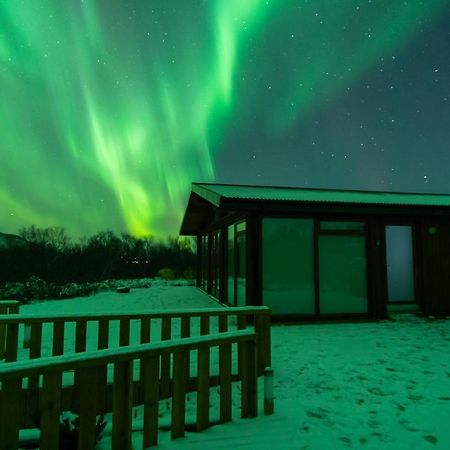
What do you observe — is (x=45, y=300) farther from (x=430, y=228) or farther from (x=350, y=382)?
(x=430, y=228)

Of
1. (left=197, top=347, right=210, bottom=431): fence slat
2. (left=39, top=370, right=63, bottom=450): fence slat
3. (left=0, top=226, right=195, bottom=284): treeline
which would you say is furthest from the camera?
(left=0, top=226, right=195, bottom=284): treeline

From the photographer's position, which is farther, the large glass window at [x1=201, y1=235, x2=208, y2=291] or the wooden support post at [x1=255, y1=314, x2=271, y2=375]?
the large glass window at [x1=201, y1=235, x2=208, y2=291]

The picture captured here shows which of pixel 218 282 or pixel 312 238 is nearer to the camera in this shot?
pixel 312 238

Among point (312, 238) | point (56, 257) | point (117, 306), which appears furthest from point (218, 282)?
point (56, 257)

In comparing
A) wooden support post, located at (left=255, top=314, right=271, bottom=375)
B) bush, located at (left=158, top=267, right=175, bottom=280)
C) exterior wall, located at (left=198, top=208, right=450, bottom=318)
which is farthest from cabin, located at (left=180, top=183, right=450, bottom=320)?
bush, located at (left=158, top=267, right=175, bottom=280)

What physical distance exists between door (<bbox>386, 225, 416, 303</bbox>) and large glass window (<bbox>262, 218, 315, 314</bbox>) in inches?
132

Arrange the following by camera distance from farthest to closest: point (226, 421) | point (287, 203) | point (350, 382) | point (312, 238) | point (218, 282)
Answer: point (218, 282)
point (312, 238)
point (287, 203)
point (350, 382)
point (226, 421)

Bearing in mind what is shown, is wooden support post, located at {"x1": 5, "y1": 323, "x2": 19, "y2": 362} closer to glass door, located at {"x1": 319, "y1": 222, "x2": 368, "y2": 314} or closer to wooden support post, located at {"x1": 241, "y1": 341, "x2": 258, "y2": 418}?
wooden support post, located at {"x1": 241, "y1": 341, "x2": 258, "y2": 418}

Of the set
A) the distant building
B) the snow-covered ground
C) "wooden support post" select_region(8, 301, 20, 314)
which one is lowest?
the snow-covered ground

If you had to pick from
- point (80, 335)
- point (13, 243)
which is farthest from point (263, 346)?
point (13, 243)

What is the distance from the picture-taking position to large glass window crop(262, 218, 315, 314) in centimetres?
887

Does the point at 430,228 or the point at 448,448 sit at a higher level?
the point at 430,228

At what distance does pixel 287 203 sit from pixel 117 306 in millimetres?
6693

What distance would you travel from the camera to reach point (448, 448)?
288 cm
